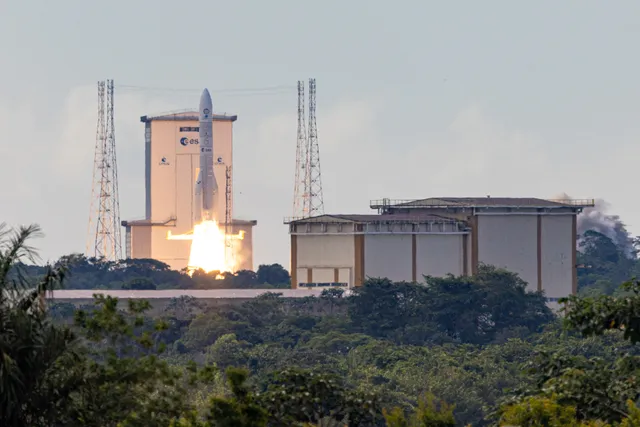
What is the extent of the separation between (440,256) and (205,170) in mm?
21969

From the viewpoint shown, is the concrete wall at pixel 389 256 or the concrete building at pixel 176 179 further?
the concrete building at pixel 176 179

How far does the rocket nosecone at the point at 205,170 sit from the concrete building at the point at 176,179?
798 inches

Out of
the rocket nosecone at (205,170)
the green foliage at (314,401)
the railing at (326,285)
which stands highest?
the rocket nosecone at (205,170)

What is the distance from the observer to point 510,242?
131000 mm

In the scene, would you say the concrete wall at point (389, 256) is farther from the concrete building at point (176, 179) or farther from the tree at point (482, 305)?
the concrete building at point (176, 179)

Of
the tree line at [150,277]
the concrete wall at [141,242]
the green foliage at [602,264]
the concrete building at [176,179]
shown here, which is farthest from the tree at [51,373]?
the concrete wall at [141,242]

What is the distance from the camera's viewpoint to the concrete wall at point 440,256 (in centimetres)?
13009

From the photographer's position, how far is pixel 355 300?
124 meters

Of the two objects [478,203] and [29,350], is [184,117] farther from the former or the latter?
[29,350]

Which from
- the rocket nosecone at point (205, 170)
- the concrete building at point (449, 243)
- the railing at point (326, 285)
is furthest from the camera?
the rocket nosecone at point (205, 170)

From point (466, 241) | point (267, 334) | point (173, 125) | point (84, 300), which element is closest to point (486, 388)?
point (267, 334)

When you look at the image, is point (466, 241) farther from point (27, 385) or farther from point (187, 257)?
point (27, 385)

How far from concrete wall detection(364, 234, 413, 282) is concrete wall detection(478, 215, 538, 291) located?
17.6 feet

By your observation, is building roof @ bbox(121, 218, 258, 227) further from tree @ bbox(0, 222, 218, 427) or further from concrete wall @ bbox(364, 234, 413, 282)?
tree @ bbox(0, 222, 218, 427)
